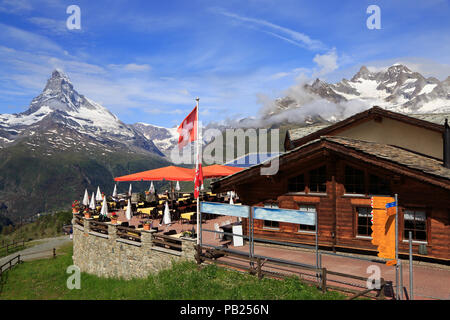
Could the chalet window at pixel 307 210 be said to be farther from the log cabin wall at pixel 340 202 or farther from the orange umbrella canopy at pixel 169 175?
the orange umbrella canopy at pixel 169 175

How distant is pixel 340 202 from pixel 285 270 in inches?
169

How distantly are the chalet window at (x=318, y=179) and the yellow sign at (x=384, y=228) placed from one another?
18.5 feet

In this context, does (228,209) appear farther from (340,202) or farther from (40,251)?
(40,251)

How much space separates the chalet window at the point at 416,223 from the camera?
13586 mm

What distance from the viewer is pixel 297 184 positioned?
648 inches

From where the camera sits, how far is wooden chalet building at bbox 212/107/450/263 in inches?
524

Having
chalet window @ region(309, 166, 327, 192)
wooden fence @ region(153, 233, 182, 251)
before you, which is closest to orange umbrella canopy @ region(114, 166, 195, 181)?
wooden fence @ region(153, 233, 182, 251)

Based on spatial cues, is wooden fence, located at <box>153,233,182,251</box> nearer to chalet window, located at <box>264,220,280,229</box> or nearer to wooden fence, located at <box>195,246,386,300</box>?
wooden fence, located at <box>195,246,386,300</box>

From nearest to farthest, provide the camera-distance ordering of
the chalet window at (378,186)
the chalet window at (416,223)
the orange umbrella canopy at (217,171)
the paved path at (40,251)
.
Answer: the chalet window at (416,223) < the chalet window at (378,186) < the orange umbrella canopy at (217,171) < the paved path at (40,251)

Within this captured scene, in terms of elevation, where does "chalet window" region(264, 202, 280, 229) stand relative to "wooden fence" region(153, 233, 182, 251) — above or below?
Result: above

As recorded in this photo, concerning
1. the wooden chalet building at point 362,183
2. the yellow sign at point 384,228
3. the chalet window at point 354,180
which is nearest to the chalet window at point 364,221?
the wooden chalet building at point 362,183

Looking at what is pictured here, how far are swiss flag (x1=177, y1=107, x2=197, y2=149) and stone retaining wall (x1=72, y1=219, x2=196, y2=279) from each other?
13.8 feet

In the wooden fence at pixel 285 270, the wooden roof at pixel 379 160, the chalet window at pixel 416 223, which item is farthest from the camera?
the chalet window at pixel 416 223

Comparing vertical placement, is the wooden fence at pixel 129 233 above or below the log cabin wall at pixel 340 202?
below
